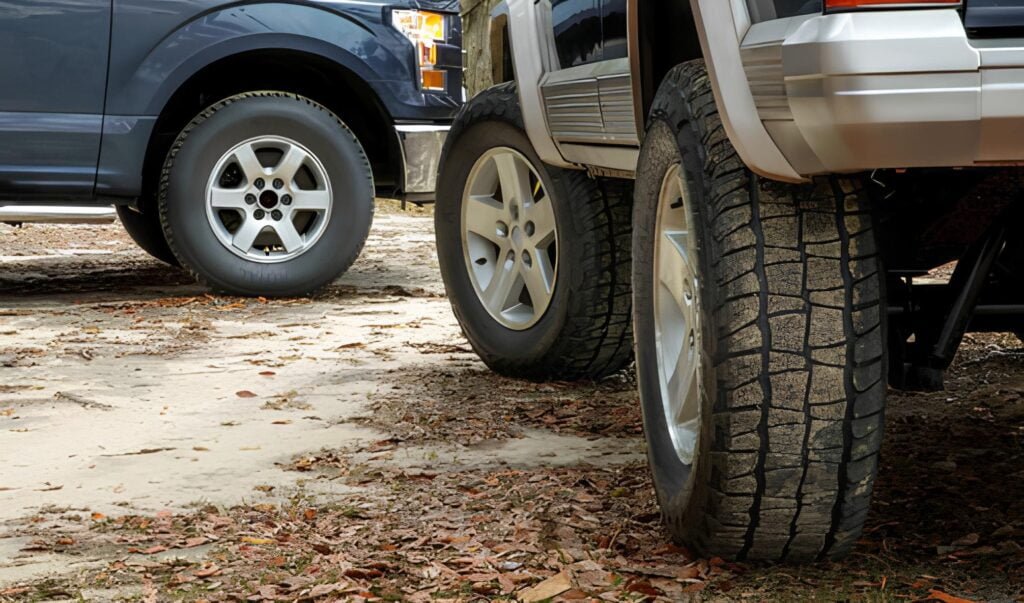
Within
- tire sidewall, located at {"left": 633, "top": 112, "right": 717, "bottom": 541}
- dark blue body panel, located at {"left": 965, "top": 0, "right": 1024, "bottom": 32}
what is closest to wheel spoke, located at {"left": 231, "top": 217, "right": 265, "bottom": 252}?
tire sidewall, located at {"left": 633, "top": 112, "right": 717, "bottom": 541}

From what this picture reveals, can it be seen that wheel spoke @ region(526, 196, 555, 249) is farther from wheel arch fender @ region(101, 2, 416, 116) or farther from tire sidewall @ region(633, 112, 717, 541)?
wheel arch fender @ region(101, 2, 416, 116)

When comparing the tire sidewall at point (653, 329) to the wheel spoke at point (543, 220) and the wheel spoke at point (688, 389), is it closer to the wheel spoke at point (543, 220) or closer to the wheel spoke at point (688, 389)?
the wheel spoke at point (688, 389)

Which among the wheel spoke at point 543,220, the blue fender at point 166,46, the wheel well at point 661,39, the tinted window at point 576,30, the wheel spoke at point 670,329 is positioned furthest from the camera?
the blue fender at point 166,46

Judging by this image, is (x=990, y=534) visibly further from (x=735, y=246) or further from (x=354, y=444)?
(x=354, y=444)

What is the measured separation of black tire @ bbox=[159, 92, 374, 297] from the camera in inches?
272

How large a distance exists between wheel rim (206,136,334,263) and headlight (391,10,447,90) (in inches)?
30.6

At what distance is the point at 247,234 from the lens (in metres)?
7.02

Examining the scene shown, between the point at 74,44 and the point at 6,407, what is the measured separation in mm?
2830

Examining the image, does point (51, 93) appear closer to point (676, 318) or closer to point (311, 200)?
point (311, 200)

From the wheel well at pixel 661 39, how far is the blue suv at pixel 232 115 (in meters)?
4.07

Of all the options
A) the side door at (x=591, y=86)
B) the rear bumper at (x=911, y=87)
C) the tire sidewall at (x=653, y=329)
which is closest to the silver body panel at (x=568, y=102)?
the side door at (x=591, y=86)

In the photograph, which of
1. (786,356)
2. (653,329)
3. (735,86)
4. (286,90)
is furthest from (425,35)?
(786,356)

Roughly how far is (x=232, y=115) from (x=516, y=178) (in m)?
2.68

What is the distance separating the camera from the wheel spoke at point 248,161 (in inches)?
274
